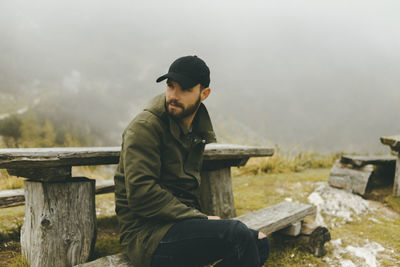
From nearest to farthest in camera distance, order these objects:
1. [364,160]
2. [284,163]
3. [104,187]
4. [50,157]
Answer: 1. [50,157]
2. [104,187]
3. [364,160]
4. [284,163]

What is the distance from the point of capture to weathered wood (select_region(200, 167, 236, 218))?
3273 millimetres

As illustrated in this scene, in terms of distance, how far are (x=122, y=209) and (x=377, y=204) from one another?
4639 millimetres

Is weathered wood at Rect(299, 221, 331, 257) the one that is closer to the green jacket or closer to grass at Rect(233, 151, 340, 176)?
the green jacket

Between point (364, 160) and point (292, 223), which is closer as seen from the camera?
point (292, 223)

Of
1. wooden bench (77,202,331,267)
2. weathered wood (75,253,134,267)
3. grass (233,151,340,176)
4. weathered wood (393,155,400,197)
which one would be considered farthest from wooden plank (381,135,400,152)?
weathered wood (75,253,134,267)

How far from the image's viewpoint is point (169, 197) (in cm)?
191

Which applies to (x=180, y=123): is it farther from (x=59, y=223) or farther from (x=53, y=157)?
(x=59, y=223)

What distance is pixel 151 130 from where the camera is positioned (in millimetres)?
1936

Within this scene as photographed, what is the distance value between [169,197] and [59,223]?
86 cm

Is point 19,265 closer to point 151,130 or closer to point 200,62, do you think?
point 151,130

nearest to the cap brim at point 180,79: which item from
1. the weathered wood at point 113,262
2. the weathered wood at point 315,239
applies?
the weathered wood at point 113,262

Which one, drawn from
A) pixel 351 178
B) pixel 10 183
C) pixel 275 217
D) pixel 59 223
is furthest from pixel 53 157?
pixel 351 178

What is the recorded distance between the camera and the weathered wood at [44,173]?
2057 millimetres

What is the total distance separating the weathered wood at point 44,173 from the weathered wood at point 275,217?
1.60 meters
